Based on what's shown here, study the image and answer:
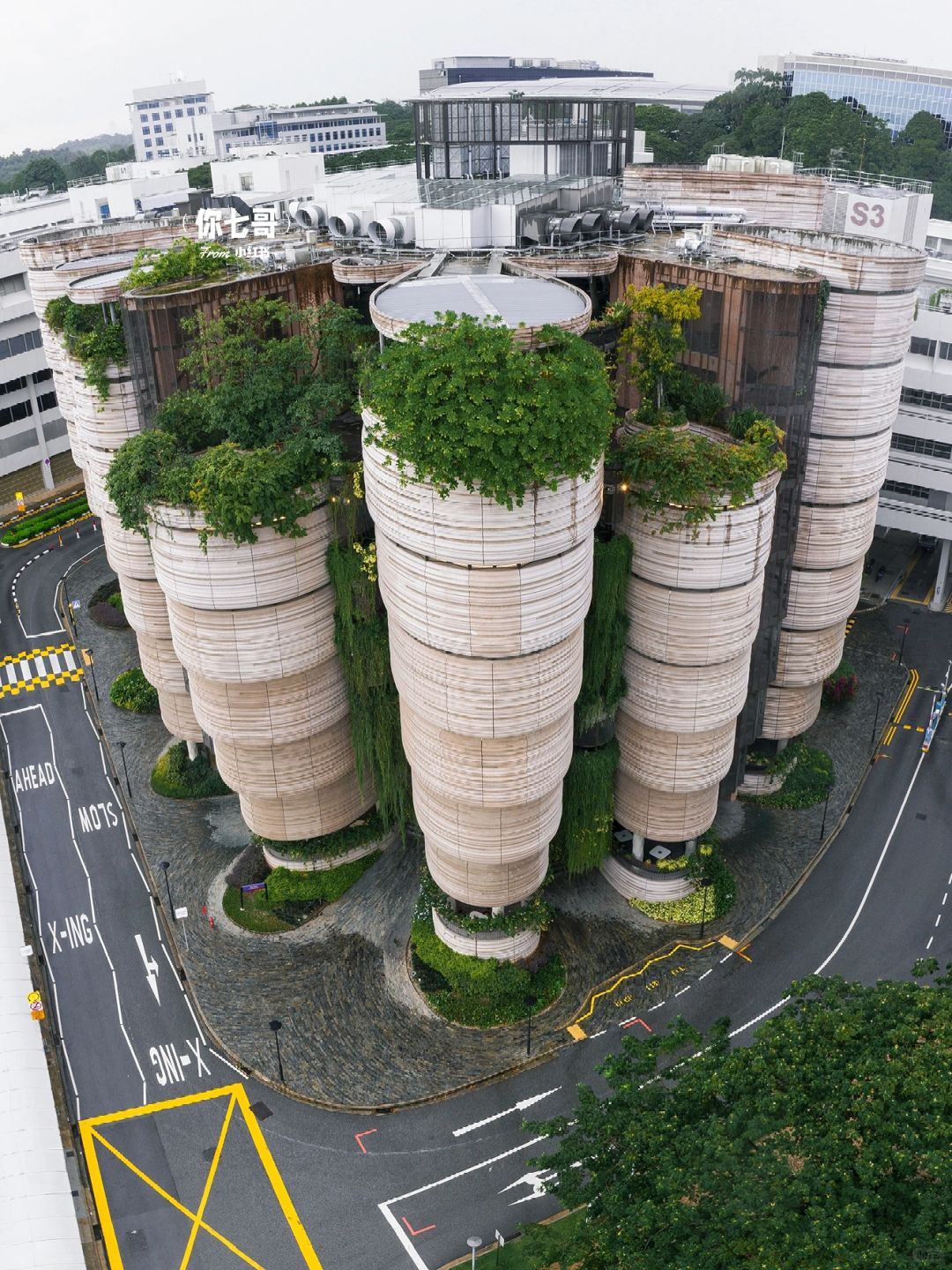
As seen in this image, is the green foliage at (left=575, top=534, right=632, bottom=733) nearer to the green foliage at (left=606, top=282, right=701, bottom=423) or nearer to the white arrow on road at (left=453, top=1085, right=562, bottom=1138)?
the green foliage at (left=606, top=282, right=701, bottom=423)

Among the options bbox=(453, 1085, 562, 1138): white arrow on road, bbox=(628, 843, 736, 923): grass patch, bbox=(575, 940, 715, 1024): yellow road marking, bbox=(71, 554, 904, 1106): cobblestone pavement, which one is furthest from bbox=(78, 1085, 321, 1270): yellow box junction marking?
bbox=(628, 843, 736, 923): grass patch

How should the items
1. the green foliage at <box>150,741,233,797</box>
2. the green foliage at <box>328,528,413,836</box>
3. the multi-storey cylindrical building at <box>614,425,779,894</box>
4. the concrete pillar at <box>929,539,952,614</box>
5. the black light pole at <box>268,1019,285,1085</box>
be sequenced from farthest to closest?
1. the concrete pillar at <box>929,539,952,614</box>
2. the green foliage at <box>150,741,233,797</box>
3. the green foliage at <box>328,528,413,836</box>
4. the black light pole at <box>268,1019,285,1085</box>
5. the multi-storey cylindrical building at <box>614,425,779,894</box>

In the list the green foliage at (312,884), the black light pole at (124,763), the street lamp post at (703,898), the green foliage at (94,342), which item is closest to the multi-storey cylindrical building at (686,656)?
the street lamp post at (703,898)

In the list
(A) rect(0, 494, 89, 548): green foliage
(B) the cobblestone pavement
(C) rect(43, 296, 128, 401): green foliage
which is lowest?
(B) the cobblestone pavement

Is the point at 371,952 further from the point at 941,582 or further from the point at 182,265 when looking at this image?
the point at 941,582

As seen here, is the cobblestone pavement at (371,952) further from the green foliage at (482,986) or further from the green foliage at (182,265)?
the green foliage at (182,265)

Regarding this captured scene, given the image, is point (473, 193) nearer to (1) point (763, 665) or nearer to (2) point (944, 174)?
(1) point (763, 665)

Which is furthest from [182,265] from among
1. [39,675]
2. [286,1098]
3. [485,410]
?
[286,1098]

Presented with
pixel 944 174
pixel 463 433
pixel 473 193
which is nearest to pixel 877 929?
pixel 463 433
